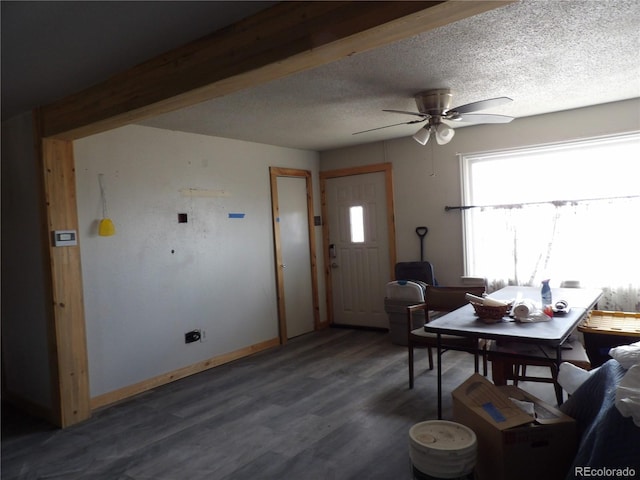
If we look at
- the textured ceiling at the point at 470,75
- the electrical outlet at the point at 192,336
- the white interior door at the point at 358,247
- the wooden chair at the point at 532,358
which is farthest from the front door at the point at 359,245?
the wooden chair at the point at 532,358

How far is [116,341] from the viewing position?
12.4ft

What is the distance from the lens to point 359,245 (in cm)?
585

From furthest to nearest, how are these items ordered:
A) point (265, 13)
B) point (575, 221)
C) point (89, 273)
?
point (575, 221)
point (89, 273)
point (265, 13)

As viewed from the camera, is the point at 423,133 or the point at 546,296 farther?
the point at 423,133

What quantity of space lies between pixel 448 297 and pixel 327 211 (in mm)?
2602

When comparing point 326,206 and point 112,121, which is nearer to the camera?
point 112,121

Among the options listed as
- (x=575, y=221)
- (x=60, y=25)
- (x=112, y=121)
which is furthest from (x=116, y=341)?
(x=575, y=221)

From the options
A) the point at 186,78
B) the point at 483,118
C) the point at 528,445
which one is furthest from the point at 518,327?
the point at 186,78

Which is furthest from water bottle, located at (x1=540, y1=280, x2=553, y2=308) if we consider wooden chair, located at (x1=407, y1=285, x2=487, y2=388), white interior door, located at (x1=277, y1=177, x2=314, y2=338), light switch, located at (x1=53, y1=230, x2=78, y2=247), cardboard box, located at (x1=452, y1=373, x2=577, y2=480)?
light switch, located at (x1=53, y1=230, x2=78, y2=247)

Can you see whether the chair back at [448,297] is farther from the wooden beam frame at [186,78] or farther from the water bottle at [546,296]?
the wooden beam frame at [186,78]

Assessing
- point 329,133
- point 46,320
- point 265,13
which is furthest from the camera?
point 329,133

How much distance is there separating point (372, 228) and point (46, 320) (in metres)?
3.69

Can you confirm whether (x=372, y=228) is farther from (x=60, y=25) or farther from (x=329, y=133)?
(x=60, y=25)

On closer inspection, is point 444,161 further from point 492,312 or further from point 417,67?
point 492,312
